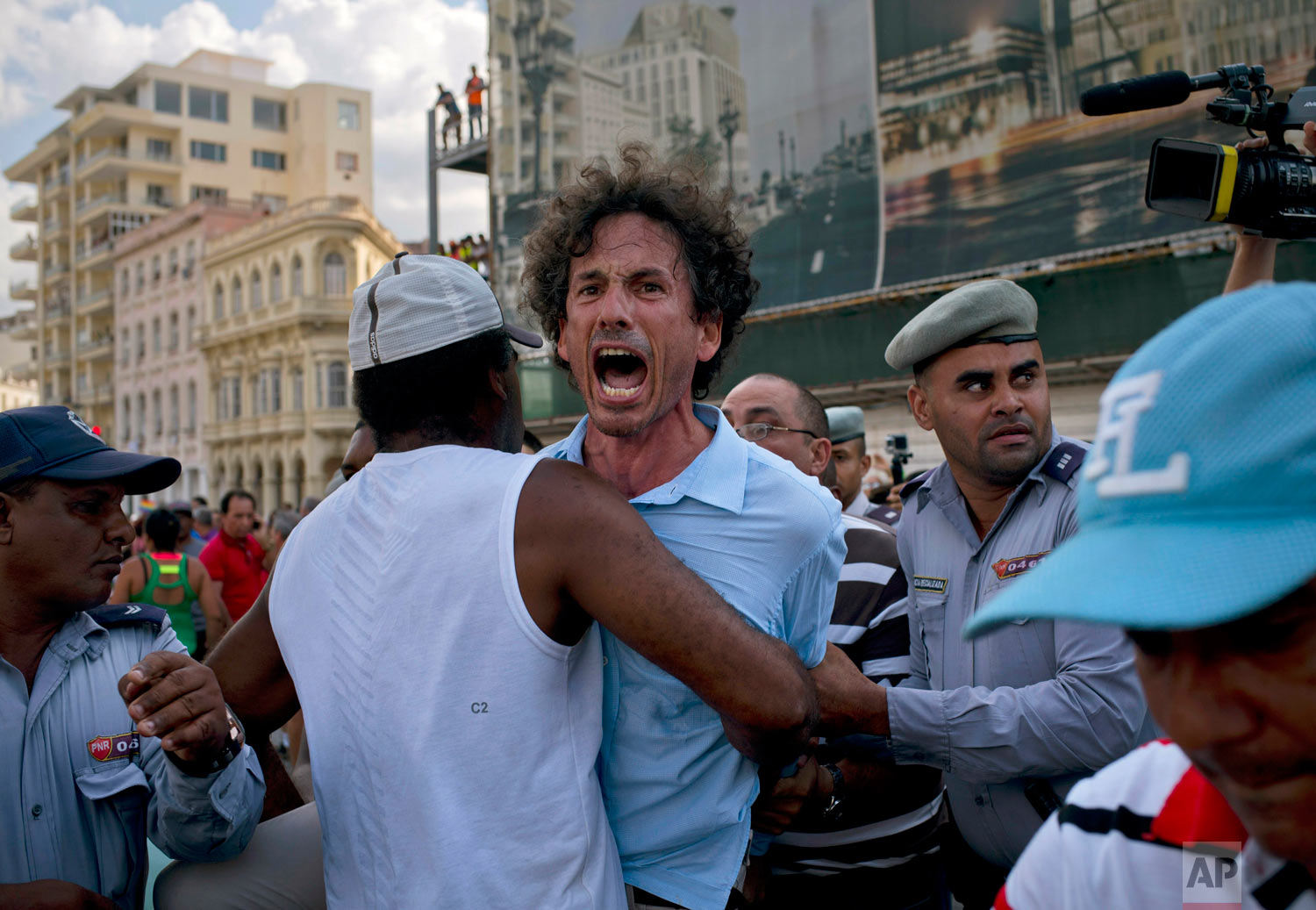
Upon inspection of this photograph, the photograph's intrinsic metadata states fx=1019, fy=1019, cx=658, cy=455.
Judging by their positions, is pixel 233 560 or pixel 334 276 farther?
pixel 334 276

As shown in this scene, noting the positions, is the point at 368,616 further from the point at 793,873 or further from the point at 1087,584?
the point at 793,873

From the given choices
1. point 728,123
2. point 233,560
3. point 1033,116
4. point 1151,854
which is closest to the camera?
point 1151,854

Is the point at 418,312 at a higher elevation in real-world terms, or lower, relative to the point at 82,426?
higher

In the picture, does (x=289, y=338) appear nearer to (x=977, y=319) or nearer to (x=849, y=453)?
(x=849, y=453)

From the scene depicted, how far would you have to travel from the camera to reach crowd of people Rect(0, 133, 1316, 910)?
2.99 feet

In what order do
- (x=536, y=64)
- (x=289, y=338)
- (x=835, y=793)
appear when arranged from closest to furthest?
(x=835, y=793) < (x=536, y=64) < (x=289, y=338)

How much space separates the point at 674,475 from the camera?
217 cm

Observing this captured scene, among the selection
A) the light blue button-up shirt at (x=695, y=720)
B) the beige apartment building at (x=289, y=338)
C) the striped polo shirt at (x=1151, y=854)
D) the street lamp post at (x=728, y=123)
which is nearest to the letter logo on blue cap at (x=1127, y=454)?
the striped polo shirt at (x=1151, y=854)

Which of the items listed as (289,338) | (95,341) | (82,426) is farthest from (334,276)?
(82,426)

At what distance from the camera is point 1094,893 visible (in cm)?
107

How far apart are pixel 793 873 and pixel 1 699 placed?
78.4 inches

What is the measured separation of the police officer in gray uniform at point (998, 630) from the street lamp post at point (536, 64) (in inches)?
1047

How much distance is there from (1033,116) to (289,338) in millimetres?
32837

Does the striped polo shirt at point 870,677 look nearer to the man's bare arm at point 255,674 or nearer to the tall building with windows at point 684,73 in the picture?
the man's bare arm at point 255,674
